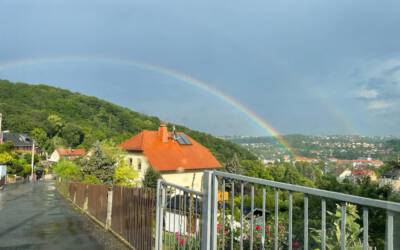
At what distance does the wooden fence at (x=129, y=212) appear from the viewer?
6.05m

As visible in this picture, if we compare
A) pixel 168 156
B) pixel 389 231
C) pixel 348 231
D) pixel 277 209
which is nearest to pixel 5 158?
pixel 168 156

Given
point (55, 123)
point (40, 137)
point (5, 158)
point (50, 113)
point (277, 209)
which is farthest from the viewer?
point (40, 137)

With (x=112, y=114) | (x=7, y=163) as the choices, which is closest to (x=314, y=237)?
(x=7, y=163)

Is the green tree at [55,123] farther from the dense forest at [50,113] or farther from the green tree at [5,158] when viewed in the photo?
the green tree at [5,158]

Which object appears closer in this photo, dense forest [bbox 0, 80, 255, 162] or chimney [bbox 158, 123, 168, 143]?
chimney [bbox 158, 123, 168, 143]

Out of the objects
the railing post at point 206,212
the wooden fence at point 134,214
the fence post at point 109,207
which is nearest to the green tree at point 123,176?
the fence post at point 109,207

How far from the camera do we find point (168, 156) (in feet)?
151

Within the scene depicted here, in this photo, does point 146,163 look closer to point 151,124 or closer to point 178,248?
point 151,124

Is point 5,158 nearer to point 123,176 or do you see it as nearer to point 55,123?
point 123,176

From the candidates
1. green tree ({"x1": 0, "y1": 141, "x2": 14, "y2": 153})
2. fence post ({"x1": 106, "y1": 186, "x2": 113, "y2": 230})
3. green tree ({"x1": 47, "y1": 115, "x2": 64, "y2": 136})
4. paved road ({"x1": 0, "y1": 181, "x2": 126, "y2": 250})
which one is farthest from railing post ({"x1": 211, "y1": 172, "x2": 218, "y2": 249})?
green tree ({"x1": 47, "y1": 115, "x2": 64, "y2": 136})

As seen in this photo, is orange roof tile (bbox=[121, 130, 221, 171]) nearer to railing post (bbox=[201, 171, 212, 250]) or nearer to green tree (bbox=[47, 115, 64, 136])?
railing post (bbox=[201, 171, 212, 250])

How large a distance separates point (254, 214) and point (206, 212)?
0.62m

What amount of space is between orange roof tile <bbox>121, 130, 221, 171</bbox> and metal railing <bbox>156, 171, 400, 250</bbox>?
38882mm

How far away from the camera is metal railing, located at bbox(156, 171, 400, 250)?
2044mm
